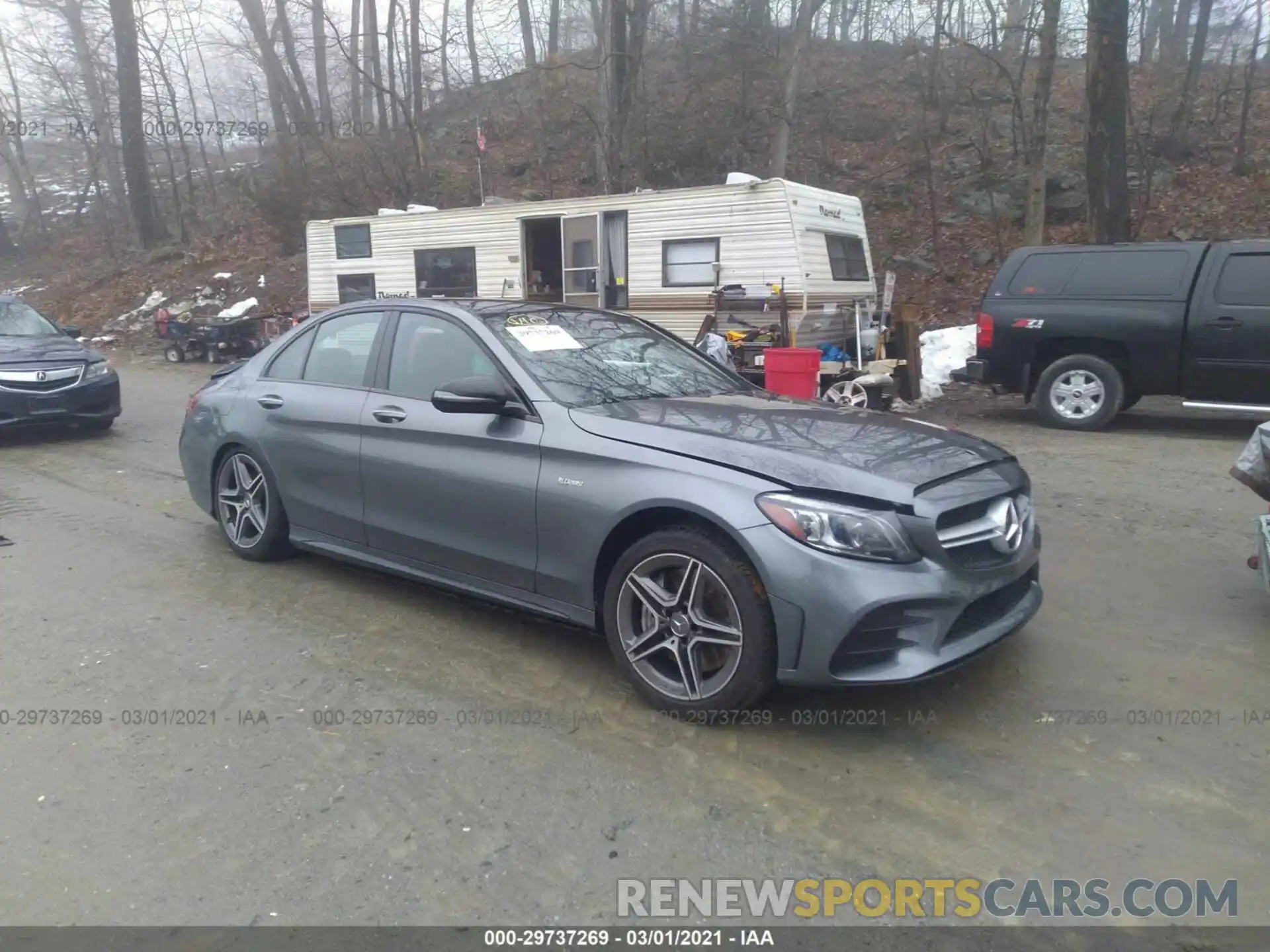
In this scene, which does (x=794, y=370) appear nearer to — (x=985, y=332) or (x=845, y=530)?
(x=985, y=332)

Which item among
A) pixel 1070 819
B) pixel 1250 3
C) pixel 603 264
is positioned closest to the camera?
pixel 1070 819

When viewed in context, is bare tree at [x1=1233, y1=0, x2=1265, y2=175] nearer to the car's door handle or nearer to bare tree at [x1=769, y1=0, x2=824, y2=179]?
bare tree at [x1=769, y1=0, x2=824, y2=179]

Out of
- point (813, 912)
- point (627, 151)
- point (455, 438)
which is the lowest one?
point (813, 912)

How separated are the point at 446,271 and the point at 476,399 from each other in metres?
12.2

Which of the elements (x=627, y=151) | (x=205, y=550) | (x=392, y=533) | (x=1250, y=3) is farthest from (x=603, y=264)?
(x=1250, y=3)

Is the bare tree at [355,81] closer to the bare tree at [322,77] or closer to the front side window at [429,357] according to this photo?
the bare tree at [322,77]

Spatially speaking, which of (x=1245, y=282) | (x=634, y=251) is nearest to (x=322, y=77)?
(x=634, y=251)

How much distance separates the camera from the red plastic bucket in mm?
10070

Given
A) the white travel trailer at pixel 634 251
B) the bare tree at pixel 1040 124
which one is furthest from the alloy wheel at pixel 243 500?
the bare tree at pixel 1040 124

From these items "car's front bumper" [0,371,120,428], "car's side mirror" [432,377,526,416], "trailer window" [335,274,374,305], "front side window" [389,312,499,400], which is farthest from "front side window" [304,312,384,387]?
"trailer window" [335,274,374,305]

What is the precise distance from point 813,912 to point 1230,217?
19266 mm

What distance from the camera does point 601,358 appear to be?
4.84 m

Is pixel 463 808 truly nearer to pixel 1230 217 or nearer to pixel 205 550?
pixel 205 550

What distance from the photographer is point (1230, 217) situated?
17859mm
